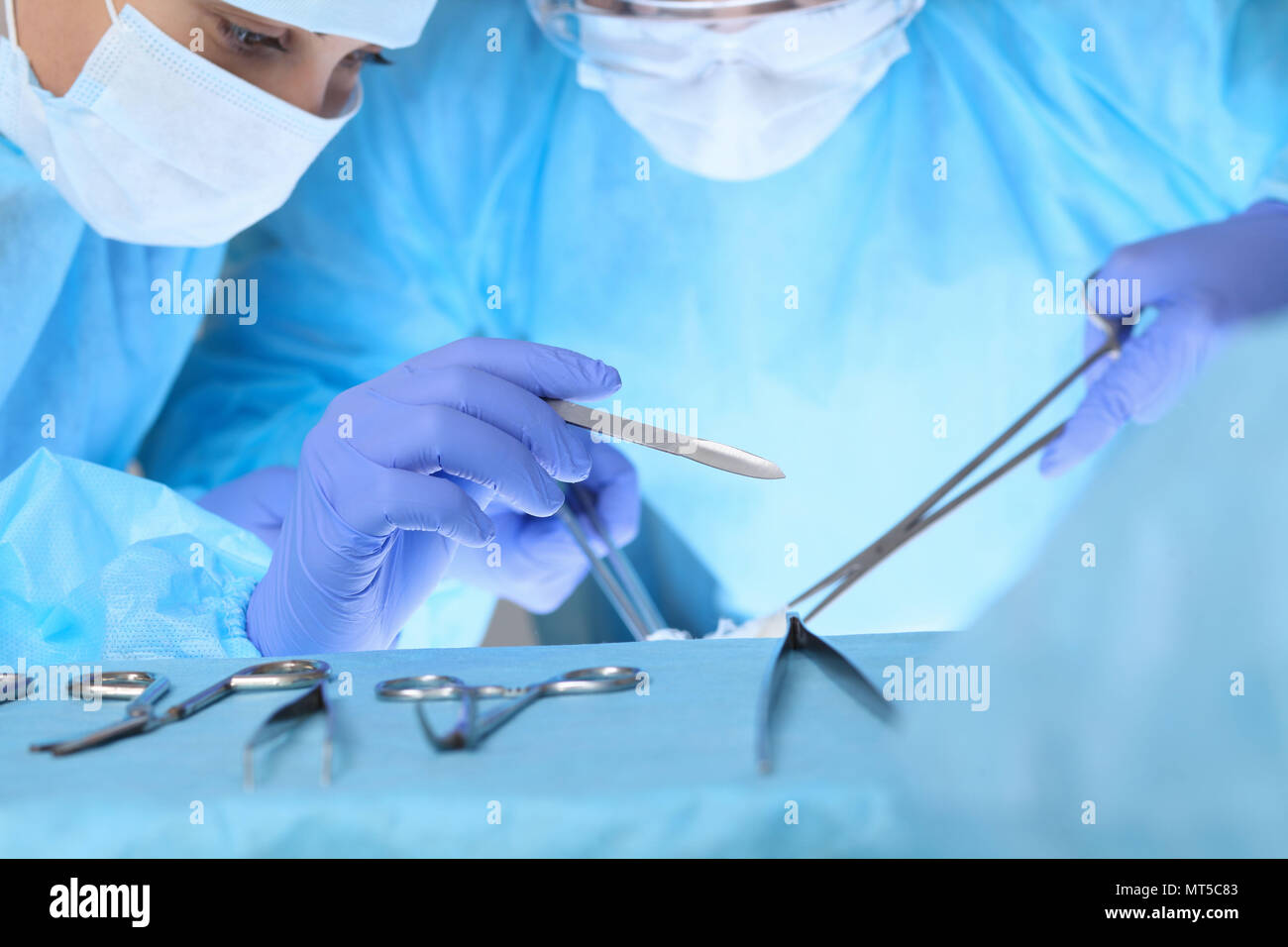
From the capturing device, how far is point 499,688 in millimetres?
588

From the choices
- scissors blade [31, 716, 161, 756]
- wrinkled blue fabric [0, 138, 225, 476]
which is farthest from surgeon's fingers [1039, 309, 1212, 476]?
wrinkled blue fabric [0, 138, 225, 476]

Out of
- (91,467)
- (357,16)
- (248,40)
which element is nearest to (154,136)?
(248,40)

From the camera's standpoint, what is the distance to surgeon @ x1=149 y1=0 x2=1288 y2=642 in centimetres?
141

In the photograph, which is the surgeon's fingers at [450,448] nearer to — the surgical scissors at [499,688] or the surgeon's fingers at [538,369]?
the surgeon's fingers at [538,369]

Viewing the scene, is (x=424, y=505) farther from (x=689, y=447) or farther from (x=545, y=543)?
(x=545, y=543)

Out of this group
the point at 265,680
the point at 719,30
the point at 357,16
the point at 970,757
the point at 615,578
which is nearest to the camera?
the point at 970,757

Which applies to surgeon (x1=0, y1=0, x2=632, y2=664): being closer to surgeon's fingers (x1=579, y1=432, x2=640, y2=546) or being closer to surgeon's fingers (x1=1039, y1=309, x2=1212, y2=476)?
surgeon's fingers (x1=579, y1=432, x2=640, y2=546)

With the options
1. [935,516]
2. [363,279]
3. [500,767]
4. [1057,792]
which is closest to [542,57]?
[363,279]

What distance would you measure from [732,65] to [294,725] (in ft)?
3.60

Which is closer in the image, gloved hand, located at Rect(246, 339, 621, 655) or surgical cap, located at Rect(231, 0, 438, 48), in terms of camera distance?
gloved hand, located at Rect(246, 339, 621, 655)

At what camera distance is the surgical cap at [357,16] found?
108 cm

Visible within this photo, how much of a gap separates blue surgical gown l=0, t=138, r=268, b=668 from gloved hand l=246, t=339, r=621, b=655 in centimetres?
9

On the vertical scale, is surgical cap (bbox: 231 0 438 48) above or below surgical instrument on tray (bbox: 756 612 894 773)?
above
